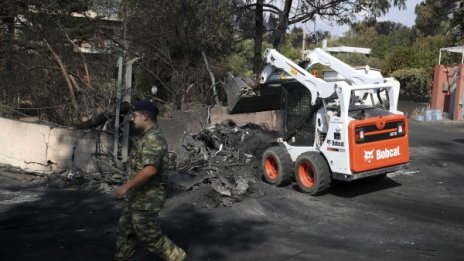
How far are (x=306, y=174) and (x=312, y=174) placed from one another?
Result: 0.14m

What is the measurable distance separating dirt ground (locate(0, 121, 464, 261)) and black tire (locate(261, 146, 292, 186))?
216 mm

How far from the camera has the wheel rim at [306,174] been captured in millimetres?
9398

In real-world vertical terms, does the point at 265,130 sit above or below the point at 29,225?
above

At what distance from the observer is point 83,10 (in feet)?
51.2

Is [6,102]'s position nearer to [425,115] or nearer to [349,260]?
[349,260]

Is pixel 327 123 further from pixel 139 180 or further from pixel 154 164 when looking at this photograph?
pixel 139 180

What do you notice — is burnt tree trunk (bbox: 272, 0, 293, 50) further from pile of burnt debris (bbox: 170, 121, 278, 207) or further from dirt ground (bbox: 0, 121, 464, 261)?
dirt ground (bbox: 0, 121, 464, 261)

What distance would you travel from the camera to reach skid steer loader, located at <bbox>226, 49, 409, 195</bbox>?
8688mm

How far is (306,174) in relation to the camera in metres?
9.51

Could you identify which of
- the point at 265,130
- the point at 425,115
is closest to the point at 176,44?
the point at 265,130

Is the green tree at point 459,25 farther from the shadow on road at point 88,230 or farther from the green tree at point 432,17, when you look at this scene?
the shadow on road at point 88,230

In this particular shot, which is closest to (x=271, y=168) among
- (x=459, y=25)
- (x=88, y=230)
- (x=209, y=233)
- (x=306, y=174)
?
(x=306, y=174)

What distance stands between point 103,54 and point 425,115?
589 inches

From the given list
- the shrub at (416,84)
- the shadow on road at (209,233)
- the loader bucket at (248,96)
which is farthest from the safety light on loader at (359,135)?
the shrub at (416,84)
